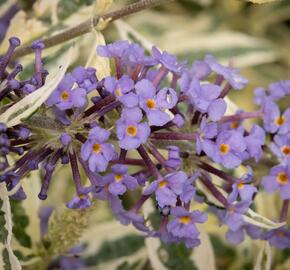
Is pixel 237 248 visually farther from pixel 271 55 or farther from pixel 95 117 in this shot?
pixel 95 117

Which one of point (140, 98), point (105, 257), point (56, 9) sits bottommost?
point (105, 257)

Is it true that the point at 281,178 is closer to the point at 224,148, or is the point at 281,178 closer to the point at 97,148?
Result: the point at 224,148

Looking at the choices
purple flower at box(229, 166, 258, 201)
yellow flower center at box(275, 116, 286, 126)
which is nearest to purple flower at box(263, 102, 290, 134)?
yellow flower center at box(275, 116, 286, 126)

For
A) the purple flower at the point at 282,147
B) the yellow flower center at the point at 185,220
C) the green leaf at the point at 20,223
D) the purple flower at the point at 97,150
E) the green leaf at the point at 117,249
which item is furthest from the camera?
the green leaf at the point at 117,249

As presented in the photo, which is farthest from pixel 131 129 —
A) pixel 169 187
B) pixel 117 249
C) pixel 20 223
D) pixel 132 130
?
pixel 117 249

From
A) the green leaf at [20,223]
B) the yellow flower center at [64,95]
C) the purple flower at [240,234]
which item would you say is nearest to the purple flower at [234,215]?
the purple flower at [240,234]

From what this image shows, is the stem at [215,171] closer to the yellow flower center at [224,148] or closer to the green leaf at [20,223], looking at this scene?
the yellow flower center at [224,148]

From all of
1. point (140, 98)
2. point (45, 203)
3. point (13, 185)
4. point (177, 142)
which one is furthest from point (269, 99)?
point (45, 203)
